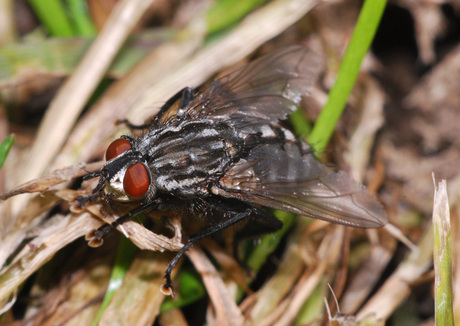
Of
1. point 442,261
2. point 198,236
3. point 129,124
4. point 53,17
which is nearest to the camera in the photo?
point 442,261

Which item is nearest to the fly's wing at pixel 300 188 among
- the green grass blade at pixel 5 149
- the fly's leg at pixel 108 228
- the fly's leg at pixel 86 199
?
the fly's leg at pixel 108 228

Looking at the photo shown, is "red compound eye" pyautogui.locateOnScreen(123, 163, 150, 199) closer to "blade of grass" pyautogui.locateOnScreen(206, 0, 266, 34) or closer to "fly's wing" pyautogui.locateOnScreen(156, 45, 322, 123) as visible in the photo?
"fly's wing" pyautogui.locateOnScreen(156, 45, 322, 123)

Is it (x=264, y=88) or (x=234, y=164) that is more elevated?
(x=264, y=88)

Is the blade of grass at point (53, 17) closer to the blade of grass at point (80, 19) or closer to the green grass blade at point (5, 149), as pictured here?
the blade of grass at point (80, 19)

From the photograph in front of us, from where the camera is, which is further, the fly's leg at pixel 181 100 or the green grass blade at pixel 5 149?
the fly's leg at pixel 181 100

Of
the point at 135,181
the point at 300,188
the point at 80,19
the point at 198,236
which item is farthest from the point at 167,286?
the point at 80,19

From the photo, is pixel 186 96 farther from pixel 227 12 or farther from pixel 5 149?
pixel 5 149
